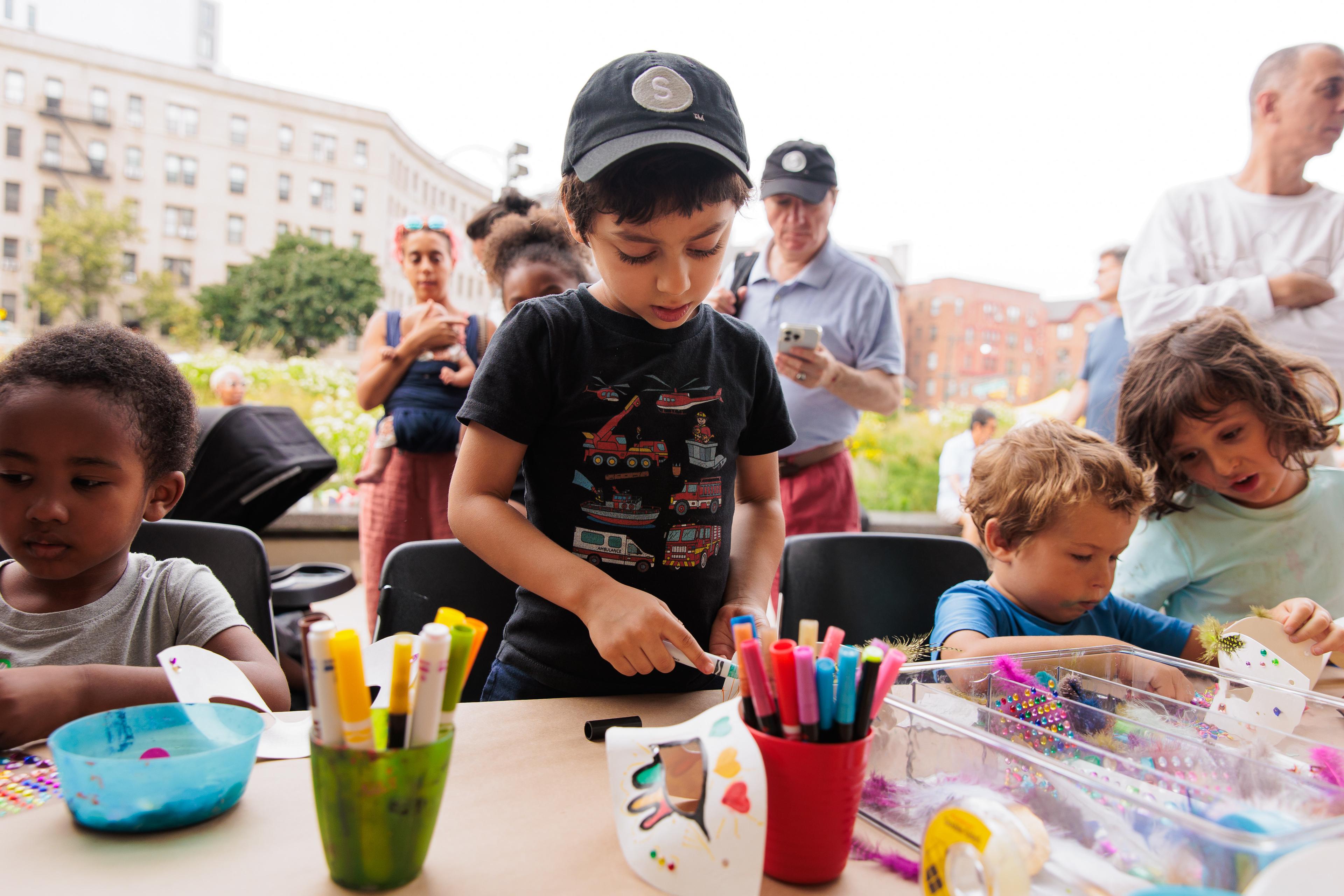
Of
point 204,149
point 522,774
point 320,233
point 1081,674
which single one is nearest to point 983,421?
point 1081,674

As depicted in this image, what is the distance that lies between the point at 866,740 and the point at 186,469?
972mm

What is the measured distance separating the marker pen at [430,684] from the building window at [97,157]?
16268mm

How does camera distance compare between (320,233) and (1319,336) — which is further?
(320,233)

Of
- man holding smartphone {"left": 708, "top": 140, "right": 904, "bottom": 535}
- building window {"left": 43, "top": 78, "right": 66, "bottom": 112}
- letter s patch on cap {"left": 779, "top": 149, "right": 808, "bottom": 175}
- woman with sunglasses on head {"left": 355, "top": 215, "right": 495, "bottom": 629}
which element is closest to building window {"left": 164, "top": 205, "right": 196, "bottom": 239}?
building window {"left": 43, "top": 78, "right": 66, "bottom": 112}

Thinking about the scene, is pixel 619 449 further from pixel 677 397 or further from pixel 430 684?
pixel 430 684

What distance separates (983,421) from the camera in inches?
183

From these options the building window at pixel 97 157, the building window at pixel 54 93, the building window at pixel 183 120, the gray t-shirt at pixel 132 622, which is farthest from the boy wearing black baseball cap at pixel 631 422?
the building window at pixel 183 120

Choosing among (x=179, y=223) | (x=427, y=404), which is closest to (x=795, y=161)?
(x=427, y=404)

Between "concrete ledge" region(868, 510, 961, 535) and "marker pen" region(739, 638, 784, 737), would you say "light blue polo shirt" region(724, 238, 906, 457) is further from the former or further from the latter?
"concrete ledge" region(868, 510, 961, 535)

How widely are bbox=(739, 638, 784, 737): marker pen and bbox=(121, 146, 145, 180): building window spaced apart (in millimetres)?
17637

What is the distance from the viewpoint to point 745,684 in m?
0.54

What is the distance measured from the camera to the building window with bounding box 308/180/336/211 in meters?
15.9

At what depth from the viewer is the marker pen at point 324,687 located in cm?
44

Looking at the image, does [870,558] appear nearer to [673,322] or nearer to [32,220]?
[673,322]
